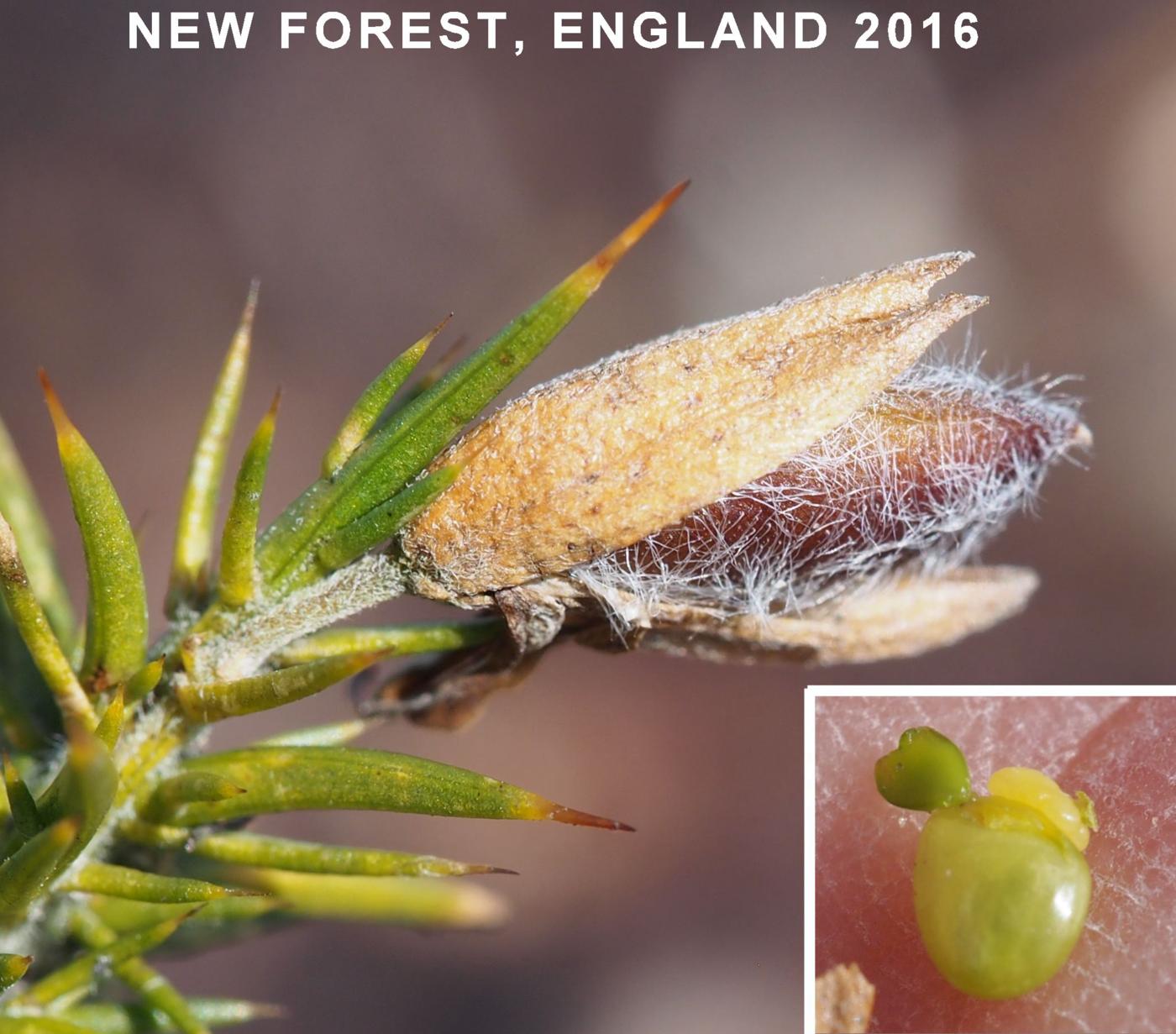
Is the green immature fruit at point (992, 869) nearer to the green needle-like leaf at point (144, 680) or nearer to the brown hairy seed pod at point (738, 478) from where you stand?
the brown hairy seed pod at point (738, 478)

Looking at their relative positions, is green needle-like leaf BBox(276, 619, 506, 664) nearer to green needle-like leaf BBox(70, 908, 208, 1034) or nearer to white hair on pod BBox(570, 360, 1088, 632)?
white hair on pod BBox(570, 360, 1088, 632)

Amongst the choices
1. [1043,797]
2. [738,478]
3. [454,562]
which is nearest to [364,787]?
[454,562]

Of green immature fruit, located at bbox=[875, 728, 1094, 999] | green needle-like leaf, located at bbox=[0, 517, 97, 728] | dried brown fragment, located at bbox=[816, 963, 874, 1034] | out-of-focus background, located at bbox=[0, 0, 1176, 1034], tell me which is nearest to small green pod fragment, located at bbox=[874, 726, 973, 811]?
green immature fruit, located at bbox=[875, 728, 1094, 999]

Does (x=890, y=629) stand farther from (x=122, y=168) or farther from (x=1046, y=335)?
(x=122, y=168)

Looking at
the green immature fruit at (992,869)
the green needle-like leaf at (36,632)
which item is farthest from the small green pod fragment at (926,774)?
the green needle-like leaf at (36,632)

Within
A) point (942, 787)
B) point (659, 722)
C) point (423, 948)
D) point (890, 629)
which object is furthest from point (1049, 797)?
point (423, 948)
